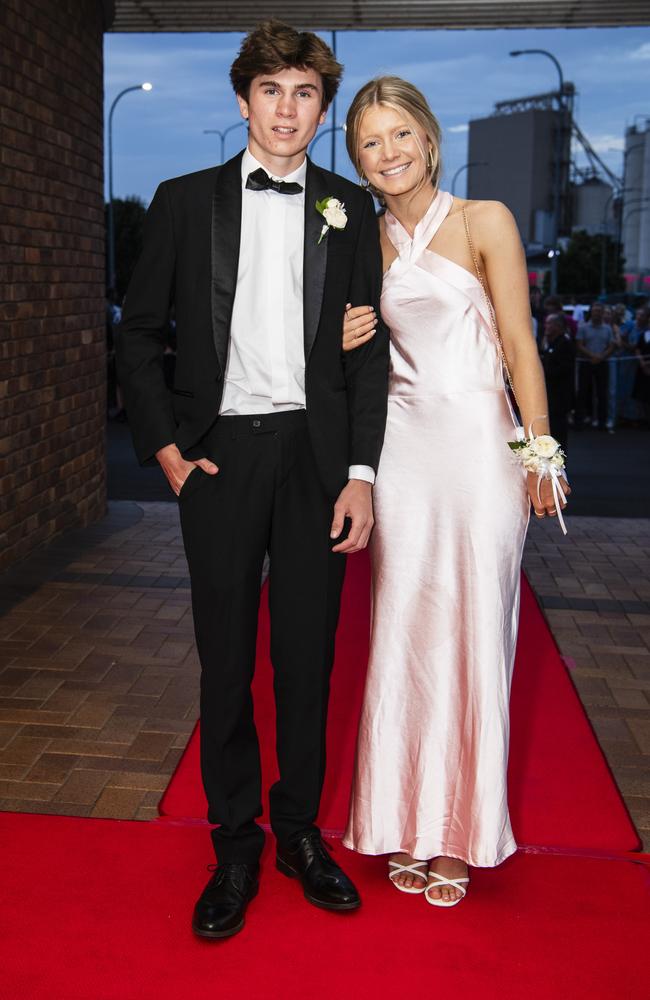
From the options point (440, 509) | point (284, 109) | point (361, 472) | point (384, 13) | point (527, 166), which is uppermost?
point (527, 166)

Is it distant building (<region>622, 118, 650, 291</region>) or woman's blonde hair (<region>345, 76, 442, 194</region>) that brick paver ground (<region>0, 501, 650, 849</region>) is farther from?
distant building (<region>622, 118, 650, 291</region>)

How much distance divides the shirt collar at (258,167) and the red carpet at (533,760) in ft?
6.17

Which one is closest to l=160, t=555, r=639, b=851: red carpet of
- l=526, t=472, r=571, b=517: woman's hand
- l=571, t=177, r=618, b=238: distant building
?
l=526, t=472, r=571, b=517: woman's hand

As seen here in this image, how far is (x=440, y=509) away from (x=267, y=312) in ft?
2.29

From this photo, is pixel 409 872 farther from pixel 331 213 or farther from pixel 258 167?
pixel 258 167

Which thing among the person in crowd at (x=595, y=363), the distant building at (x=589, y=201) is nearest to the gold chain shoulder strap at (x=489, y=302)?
the person in crowd at (x=595, y=363)

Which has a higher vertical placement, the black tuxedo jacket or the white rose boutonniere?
the white rose boutonniere

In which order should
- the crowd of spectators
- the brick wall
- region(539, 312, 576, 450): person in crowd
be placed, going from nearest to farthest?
the brick wall → region(539, 312, 576, 450): person in crowd → the crowd of spectators

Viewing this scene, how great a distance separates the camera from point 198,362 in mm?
2615

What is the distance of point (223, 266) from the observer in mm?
2588

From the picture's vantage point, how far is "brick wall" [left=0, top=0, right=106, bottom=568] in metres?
6.12

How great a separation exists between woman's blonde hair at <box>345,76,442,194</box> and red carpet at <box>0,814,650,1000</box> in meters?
1.94

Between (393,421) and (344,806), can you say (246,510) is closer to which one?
(393,421)

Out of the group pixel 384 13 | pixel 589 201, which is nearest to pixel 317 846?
pixel 384 13
